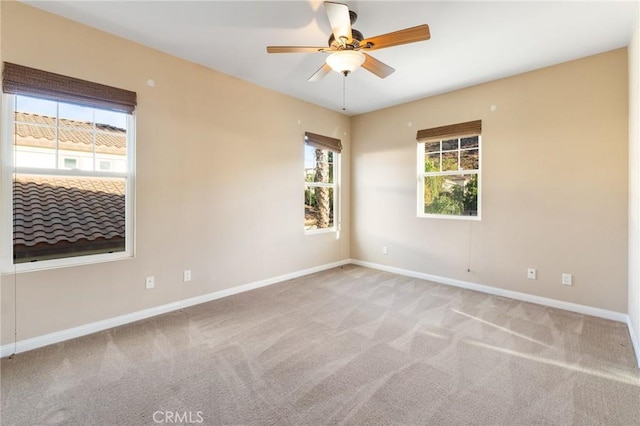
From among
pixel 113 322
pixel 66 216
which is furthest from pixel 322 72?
pixel 113 322

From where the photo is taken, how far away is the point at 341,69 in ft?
7.84

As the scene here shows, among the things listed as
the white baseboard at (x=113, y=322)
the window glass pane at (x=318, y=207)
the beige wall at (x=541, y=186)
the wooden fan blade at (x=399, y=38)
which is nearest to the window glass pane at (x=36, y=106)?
the white baseboard at (x=113, y=322)

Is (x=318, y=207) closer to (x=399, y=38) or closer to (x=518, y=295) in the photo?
(x=518, y=295)

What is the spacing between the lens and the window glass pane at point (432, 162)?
14.5ft

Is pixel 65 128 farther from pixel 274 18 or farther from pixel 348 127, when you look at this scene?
pixel 348 127

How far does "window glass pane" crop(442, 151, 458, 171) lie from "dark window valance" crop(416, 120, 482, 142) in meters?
0.24

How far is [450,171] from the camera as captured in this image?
168 inches

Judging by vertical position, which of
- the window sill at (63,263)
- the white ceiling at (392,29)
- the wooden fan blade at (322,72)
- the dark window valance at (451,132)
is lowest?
the window sill at (63,263)

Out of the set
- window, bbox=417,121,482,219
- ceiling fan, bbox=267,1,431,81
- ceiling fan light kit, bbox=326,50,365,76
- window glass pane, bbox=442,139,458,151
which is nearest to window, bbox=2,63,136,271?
ceiling fan, bbox=267,1,431,81

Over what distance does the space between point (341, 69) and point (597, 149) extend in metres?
2.92

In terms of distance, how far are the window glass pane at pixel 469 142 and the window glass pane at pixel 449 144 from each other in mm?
86

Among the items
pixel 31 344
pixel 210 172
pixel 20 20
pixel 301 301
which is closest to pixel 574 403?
pixel 301 301

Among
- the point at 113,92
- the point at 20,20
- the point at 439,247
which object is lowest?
the point at 439,247

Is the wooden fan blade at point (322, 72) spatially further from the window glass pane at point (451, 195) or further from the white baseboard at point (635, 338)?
the white baseboard at point (635, 338)
